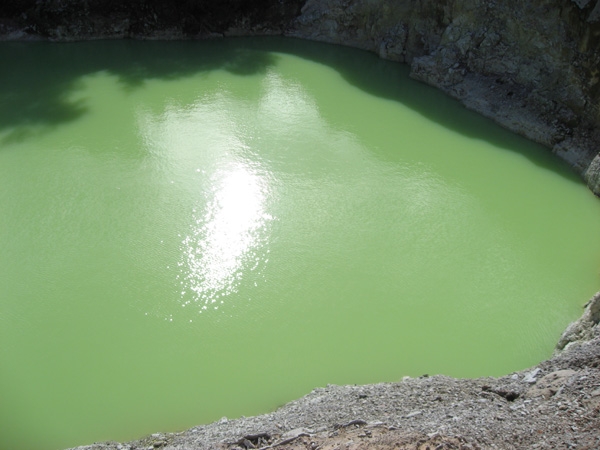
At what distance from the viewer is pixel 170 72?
1522cm

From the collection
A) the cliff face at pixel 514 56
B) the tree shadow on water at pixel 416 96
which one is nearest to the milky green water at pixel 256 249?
the tree shadow on water at pixel 416 96

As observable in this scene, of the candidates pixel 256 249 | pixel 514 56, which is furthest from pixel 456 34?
pixel 256 249

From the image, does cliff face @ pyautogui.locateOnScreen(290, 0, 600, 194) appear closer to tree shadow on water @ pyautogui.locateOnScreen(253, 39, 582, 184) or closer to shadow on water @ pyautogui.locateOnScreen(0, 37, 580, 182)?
tree shadow on water @ pyautogui.locateOnScreen(253, 39, 582, 184)

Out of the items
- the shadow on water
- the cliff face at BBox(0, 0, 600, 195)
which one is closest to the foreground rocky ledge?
the cliff face at BBox(0, 0, 600, 195)

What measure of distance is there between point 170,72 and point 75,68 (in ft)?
8.64

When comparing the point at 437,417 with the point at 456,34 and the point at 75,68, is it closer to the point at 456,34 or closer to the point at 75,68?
the point at 456,34

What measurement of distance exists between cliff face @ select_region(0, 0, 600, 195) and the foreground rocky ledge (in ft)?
18.8

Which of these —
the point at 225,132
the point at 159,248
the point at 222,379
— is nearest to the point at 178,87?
the point at 225,132

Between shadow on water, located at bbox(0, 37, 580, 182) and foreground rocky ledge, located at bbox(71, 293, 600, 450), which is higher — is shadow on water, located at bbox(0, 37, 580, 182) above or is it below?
above

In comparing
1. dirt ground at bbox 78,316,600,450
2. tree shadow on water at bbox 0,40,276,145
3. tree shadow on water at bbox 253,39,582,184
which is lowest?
dirt ground at bbox 78,316,600,450

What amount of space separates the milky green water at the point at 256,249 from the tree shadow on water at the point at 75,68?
131 mm

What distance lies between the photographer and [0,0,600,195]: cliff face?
11.4 meters

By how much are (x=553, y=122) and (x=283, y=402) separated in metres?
8.55

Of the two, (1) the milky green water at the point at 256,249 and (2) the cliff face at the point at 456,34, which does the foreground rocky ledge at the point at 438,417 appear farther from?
(2) the cliff face at the point at 456,34
